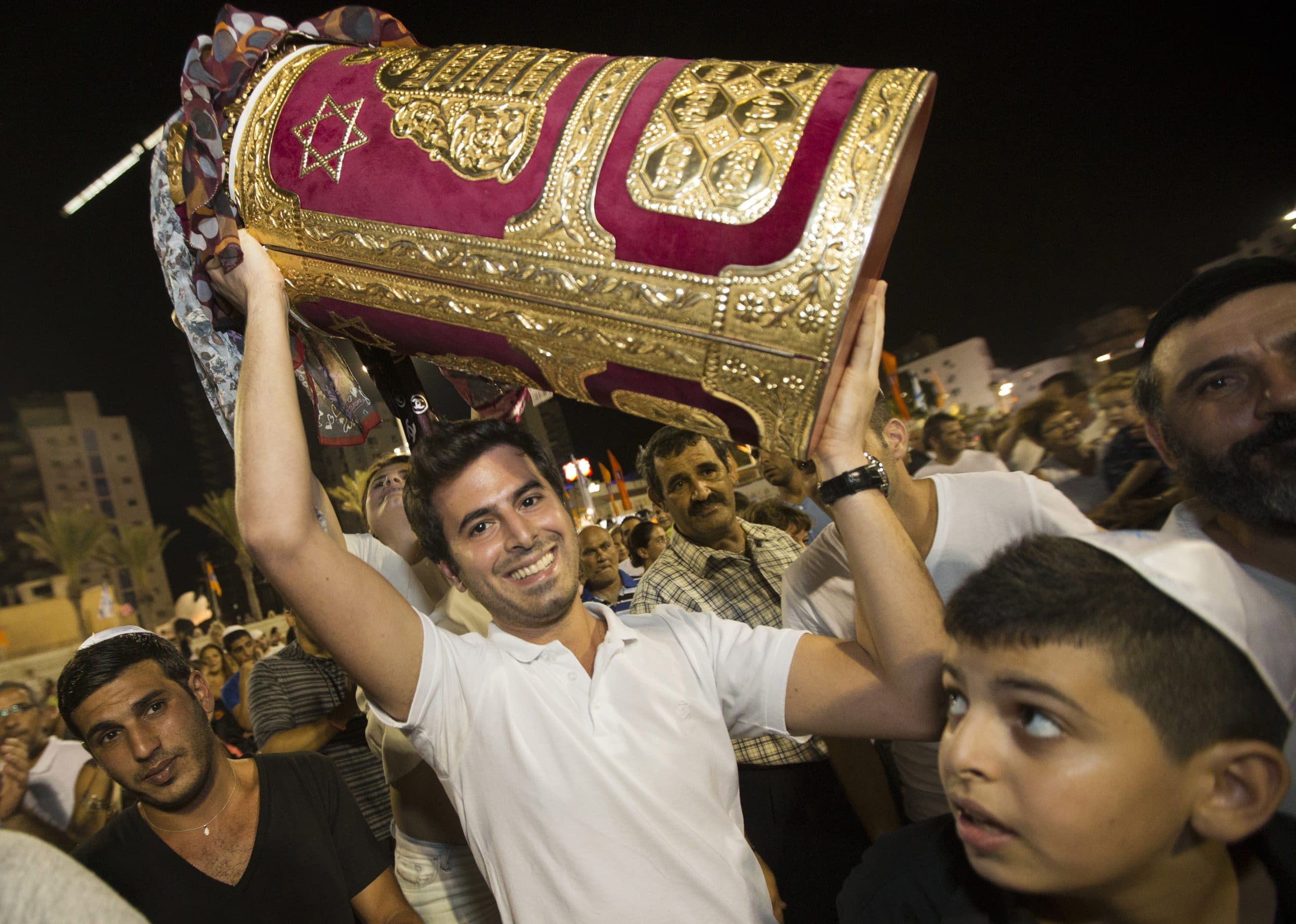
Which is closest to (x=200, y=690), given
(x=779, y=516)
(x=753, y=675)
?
(x=753, y=675)

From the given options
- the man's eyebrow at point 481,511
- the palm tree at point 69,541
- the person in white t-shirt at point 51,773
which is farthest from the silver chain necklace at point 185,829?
the palm tree at point 69,541

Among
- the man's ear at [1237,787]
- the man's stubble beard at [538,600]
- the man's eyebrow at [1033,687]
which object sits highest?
A: the man's stubble beard at [538,600]

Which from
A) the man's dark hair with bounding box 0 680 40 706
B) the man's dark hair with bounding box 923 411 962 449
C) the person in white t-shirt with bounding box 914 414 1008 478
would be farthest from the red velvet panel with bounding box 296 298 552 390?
the man's dark hair with bounding box 923 411 962 449

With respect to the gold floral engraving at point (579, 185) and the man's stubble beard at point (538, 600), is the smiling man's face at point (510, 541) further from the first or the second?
the gold floral engraving at point (579, 185)

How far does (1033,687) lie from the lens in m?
0.87

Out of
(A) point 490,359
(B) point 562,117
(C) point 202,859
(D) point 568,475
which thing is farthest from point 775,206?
(D) point 568,475

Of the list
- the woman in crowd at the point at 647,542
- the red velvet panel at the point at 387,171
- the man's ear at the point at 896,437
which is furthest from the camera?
the woman in crowd at the point at 647,542

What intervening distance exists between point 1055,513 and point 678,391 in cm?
134

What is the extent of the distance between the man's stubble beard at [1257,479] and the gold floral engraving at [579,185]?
123 centimetres

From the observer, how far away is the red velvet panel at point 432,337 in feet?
3.98

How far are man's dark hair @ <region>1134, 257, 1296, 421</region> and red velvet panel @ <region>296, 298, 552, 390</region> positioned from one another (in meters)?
1.29

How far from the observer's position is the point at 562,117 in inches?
42.6

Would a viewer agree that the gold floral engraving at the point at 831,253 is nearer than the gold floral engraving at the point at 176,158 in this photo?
Yes

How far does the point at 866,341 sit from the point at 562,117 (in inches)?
26.1
